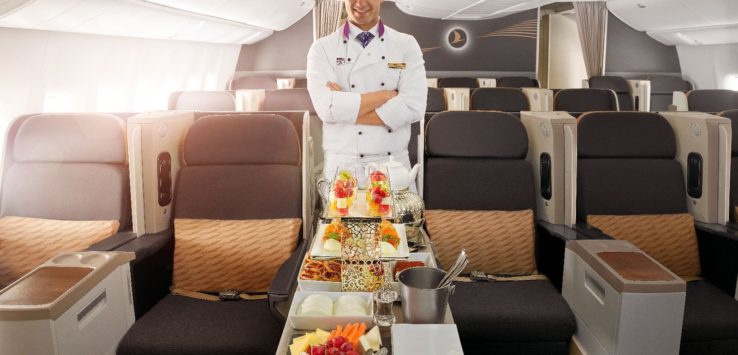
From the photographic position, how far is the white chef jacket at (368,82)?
263 centimetres

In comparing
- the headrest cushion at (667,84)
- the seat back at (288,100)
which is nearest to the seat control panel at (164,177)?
the seat back at (288,100)

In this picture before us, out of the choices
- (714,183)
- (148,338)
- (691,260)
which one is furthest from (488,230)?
(148,338)

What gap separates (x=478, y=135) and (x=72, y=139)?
2041 millimetres

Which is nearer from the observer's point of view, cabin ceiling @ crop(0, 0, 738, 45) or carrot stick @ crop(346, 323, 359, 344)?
carrot stick @ crop(346, 323, 359, 344)

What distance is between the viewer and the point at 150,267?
2.31 metres

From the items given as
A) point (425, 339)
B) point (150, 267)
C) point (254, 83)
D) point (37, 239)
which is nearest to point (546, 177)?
point (425, 339)

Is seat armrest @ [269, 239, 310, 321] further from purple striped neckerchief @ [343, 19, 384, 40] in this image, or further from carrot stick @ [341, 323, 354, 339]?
purple striped neckerchief @ [343, 19, 384, 40]

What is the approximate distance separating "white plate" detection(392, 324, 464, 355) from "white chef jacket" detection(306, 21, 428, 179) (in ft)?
4.56

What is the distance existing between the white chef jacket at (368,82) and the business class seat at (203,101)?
8.76ft

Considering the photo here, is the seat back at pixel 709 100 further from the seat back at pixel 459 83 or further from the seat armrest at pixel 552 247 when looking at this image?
the seat back at pixel 459 83

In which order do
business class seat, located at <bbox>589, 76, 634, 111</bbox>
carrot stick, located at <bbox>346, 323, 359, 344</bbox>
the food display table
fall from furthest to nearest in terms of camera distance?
1. business class seat, located at <bbox>589, 76, 634, 111</bbox>
2. the food display table
3. carrot stick, located at <bbox>346, 323, 359, 344</bbox>

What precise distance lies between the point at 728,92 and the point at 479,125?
4473mm

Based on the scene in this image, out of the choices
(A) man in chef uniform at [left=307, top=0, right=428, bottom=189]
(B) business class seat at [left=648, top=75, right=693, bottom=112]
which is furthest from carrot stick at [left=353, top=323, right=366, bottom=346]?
(B) business class seat at [left=648, top=75, right=693, bottom=112]

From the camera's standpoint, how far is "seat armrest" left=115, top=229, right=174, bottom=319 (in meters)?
2.20
